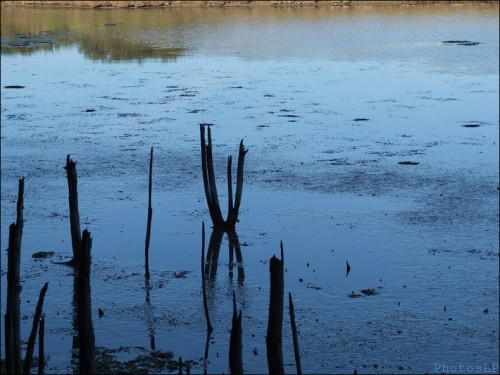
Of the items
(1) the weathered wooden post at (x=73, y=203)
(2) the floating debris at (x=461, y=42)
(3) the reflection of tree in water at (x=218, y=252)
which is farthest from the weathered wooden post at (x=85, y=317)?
(2) the floating debris at (x=461, y=42)

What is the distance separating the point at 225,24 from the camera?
41688mm

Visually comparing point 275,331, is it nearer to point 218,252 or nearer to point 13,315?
point 13,315

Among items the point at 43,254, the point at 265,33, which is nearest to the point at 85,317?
the point at 43,254

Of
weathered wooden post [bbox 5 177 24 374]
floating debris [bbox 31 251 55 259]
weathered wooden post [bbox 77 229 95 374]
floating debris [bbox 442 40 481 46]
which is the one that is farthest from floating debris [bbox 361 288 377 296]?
floating debris [bbox 442 40 481 46]

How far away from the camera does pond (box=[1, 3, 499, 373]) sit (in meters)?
9.63

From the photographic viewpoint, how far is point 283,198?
14672 mm

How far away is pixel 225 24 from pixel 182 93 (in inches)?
706

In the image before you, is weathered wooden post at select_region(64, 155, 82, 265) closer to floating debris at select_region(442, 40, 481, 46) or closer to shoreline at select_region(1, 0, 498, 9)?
floating debris at select_region(442, 40, 481, 46)

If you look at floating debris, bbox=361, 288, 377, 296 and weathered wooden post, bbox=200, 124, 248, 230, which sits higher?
weathered wooden post, bbox=200, 124, 248, 230

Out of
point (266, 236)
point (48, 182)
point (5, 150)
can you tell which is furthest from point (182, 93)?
point (266, 236)

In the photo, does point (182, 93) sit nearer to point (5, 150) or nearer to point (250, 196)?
point (5, 150)

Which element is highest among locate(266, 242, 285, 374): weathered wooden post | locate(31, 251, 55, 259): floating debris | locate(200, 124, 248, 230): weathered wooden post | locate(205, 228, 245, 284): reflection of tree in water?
locate(266, 242, 285, 374): weathered wooden post

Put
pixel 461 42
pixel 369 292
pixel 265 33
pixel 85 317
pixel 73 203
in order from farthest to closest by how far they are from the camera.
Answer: pixel 265 33 → pixel 461 42 → pixel 73 203 → pixel 369 292 → pixel 85 317

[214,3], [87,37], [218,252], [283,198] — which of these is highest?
[214,3]
